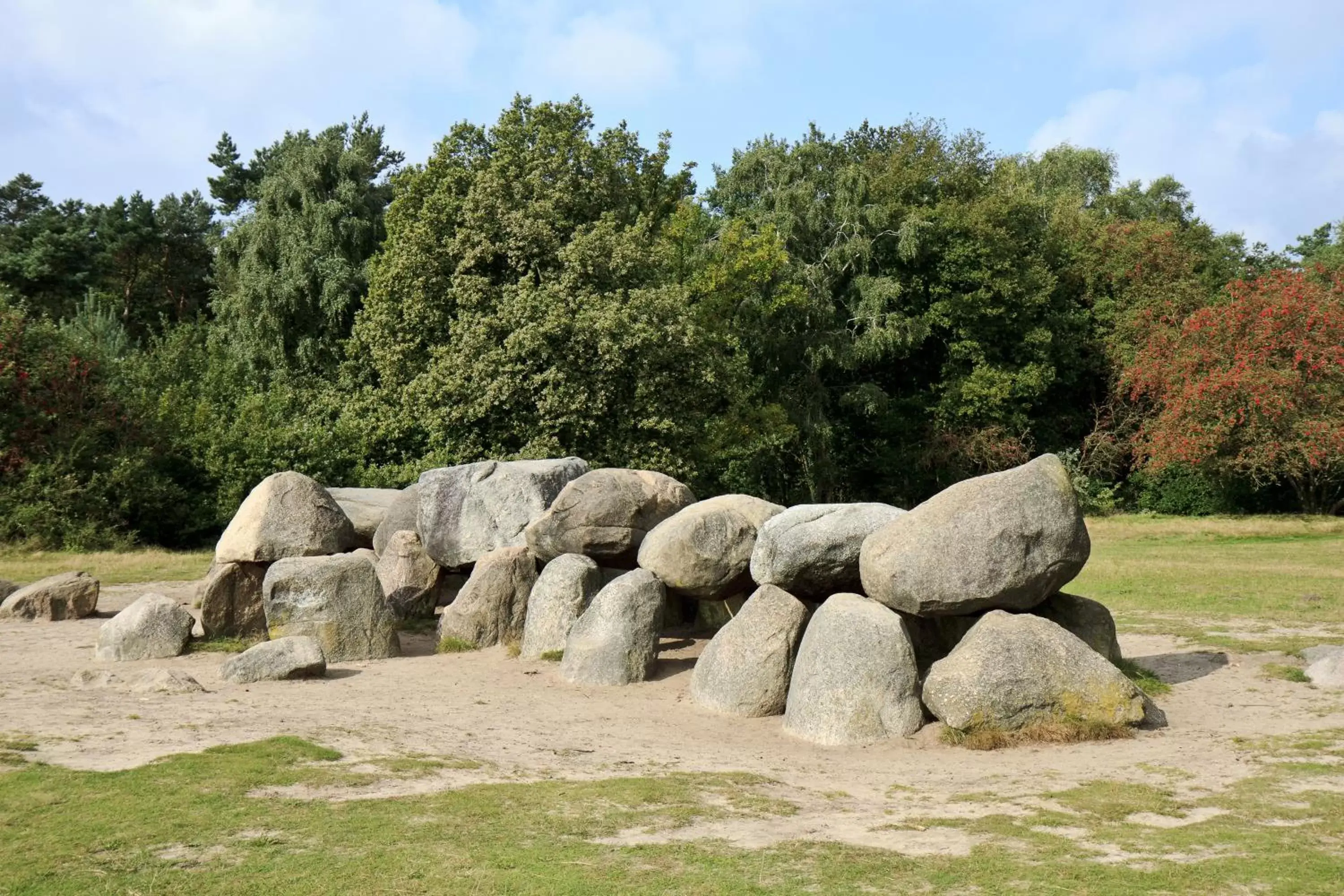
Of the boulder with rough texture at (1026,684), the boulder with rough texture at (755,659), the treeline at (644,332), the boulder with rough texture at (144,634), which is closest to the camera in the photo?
the boulder with rough texture at (1026,684)

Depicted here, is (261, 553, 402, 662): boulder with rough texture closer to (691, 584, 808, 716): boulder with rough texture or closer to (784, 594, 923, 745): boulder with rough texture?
(691, 584, 808, 716): boulder with rough texture

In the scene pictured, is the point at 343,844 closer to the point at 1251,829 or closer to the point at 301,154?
the point at 1251,829

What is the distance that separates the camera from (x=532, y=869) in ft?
22.6

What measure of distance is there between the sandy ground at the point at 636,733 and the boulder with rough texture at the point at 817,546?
1512mm

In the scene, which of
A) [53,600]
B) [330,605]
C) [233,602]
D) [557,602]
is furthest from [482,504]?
[53,600]

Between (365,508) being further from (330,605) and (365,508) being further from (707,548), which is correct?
(707,548)

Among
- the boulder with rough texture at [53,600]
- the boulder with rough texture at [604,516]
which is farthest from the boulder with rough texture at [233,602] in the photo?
the boulder with rough texture at [604,516]

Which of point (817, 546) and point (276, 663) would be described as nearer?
point (817, 546)

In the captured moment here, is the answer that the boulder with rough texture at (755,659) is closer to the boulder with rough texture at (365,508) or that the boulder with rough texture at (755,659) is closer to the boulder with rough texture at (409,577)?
the boulder with rough texture at (409,577)

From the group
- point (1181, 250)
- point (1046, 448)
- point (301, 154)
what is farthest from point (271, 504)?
point (1181, 250)

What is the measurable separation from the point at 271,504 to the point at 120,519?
15.5m

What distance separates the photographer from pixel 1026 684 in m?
10.6

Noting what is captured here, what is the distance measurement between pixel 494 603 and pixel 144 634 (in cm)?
438

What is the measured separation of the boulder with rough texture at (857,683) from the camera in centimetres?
1084
